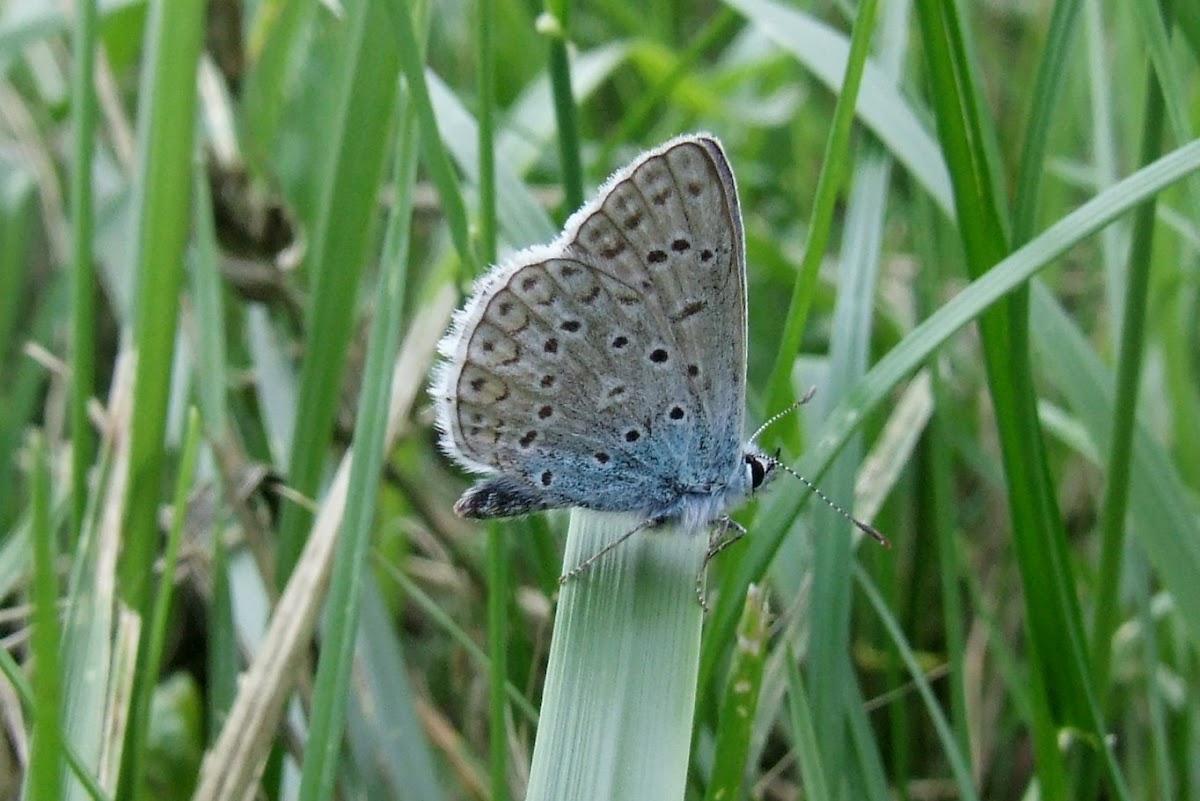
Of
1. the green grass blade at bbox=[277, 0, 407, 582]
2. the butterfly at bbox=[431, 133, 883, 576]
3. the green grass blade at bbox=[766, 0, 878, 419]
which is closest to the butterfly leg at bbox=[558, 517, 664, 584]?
the butterfly at bbox=[431, 133, 883, 576]

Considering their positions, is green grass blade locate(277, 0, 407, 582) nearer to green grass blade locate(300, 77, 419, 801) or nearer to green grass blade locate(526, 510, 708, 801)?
green grass blade locate(300, 77, 419, 801)

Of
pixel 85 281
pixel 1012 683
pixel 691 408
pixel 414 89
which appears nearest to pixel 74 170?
pixel 85 281

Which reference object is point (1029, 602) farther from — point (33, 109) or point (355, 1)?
point (33, 109)

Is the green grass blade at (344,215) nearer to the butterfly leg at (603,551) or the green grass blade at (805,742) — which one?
the butterfly leg at (603,551)

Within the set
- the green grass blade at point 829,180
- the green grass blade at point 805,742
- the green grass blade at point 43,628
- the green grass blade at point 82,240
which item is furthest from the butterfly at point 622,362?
the green grass blade at point 43,628

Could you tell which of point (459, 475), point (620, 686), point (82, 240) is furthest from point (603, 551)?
point (459, 475)

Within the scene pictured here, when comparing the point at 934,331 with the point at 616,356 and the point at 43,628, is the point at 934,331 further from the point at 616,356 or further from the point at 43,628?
the point at 43,628
